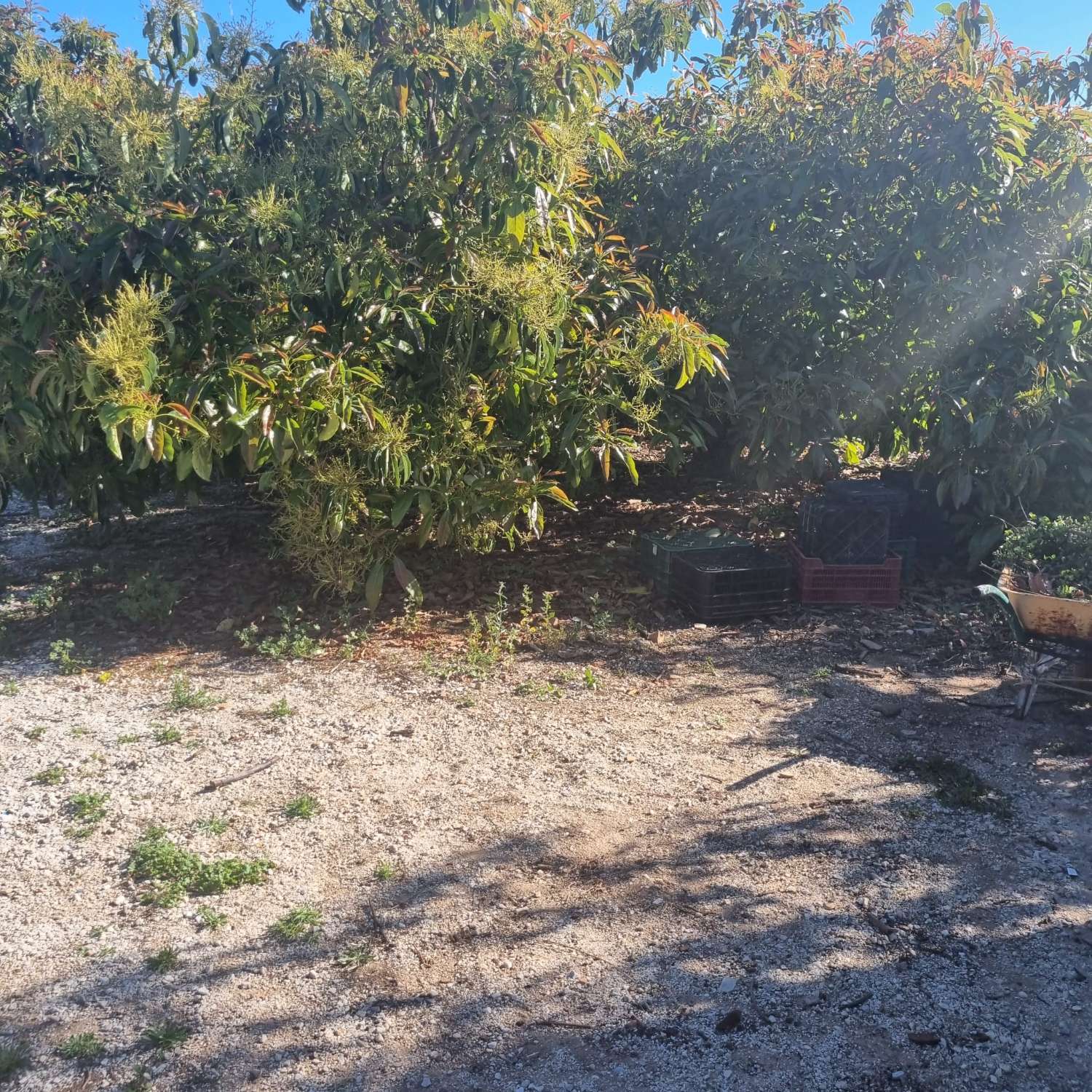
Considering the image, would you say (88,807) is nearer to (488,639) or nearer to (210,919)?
(210,919)

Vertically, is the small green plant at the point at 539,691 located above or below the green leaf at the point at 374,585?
below

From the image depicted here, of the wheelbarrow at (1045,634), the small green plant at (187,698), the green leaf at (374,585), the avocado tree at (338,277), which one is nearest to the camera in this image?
the wheelbarrow at (1045,634)

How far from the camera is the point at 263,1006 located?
2.81 meters

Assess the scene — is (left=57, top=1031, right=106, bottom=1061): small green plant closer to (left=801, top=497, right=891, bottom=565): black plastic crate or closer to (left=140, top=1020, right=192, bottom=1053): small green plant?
(left=140, top=1020, right=192, bottom=1053): small green plant

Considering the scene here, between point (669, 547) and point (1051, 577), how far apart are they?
85.9 inches

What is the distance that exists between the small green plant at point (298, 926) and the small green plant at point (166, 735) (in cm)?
143

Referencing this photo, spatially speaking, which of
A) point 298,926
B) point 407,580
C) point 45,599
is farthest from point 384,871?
point 45,599

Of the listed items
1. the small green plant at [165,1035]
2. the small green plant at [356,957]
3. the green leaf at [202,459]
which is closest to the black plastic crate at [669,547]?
the green leaf at [202,459]

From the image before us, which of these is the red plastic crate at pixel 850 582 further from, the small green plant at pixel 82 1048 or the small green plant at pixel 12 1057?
the small green plant at pixel 12 1057

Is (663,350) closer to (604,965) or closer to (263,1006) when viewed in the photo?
(604,965)

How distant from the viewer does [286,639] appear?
18.0 feet

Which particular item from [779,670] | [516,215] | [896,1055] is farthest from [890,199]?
[896,1055]

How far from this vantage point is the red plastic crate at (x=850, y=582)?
20.5ft

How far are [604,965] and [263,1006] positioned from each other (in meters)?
0.95
